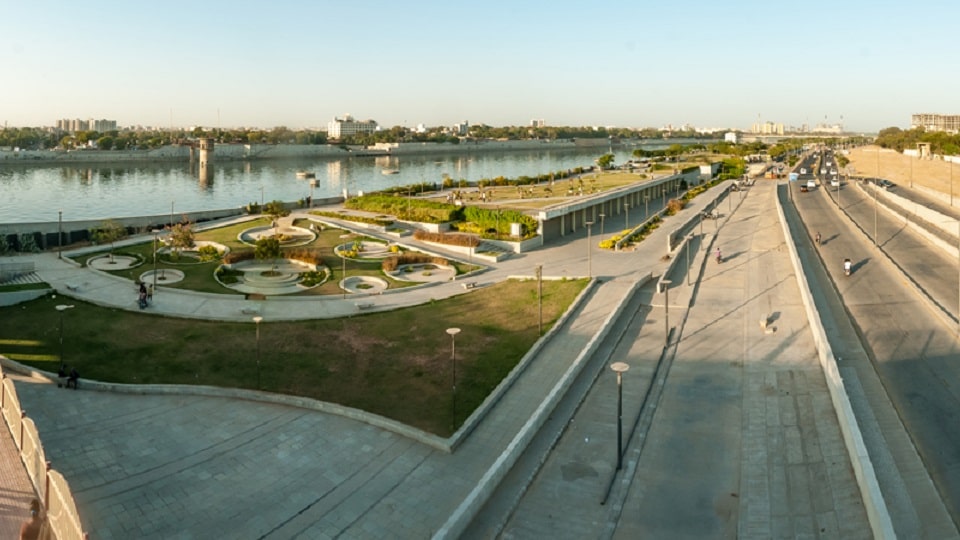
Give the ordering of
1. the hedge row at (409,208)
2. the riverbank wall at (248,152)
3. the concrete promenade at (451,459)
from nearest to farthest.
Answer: the concrete promenade at (451,459) → the hedge row at (409,208) → the riverbank wall at (248,152)

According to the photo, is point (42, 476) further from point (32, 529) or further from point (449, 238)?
point (449, 238)

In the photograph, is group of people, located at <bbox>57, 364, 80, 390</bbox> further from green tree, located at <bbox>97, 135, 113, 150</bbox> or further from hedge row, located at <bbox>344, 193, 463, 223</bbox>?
green tree, located at <bbox>97, 135, 113, 150</bbox>

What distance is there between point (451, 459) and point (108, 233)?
25182 millimetres

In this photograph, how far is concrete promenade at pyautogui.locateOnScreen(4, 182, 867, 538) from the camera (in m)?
9.67

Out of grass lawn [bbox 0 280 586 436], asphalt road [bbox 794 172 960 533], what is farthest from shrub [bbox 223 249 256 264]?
asphalt road [bbox 794 172 960 533]

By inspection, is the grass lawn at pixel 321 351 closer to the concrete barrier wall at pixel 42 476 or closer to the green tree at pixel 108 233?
the concrete barrier wall at pixel 42 476

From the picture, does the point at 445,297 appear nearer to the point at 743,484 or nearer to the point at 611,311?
the point at 611,311

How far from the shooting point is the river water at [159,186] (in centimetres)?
5634

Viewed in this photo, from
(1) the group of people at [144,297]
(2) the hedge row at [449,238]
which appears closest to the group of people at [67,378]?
(1) the group of people at [144,297]

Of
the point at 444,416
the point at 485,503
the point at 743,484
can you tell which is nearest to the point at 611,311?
the point at 444,416

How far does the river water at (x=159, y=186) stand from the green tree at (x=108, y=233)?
1368cm

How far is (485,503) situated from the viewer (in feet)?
31.4

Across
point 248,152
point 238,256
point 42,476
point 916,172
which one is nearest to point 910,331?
point 42,476

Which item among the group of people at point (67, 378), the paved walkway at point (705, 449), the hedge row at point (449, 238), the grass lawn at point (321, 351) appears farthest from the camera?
the hedge row at point (449, 238)
